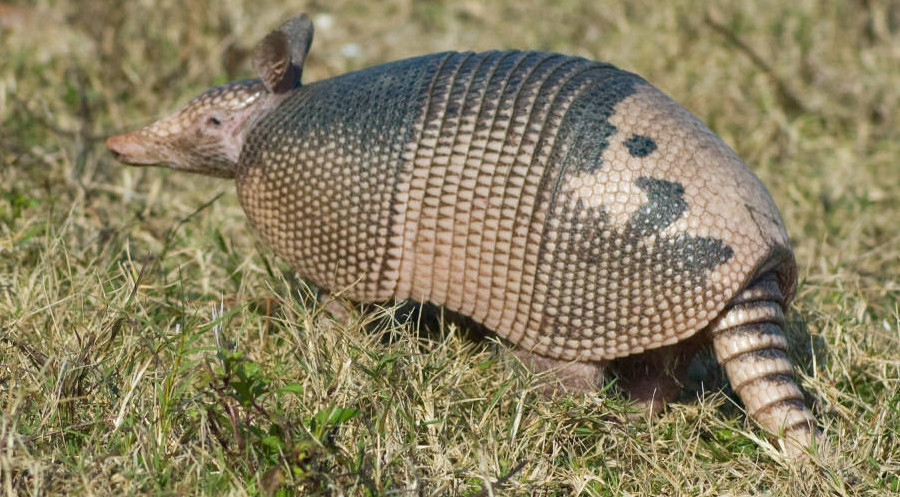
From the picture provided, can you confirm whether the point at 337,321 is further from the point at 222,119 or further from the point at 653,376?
the point at 653,376

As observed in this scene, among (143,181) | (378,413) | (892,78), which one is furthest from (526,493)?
(892,78)

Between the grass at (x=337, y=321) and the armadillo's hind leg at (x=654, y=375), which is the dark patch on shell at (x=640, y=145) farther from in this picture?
the grass at (x=337, y=321)

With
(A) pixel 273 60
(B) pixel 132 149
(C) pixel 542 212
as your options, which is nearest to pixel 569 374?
(C) pixel 542 212

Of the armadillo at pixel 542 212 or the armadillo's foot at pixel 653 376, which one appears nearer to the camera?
the armadillo at pixel 542 212

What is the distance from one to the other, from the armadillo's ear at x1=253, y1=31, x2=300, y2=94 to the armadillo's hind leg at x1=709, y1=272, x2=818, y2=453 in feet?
7.91

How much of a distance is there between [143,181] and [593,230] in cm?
384

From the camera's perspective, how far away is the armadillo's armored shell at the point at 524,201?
3.91 metres

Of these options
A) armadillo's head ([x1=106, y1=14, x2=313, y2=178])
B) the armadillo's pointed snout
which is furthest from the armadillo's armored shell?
the armadillo's pointed snout

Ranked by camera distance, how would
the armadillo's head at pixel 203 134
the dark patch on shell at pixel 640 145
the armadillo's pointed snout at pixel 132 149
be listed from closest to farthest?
the dark patch on shell at pixel 640 145 < the armadillo's head at pixel 203 134 < the armadillo's pointed snout at pixel 132 149

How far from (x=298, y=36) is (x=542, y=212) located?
71.5 inches

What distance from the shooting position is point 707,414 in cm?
434

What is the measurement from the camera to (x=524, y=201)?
13.4ft

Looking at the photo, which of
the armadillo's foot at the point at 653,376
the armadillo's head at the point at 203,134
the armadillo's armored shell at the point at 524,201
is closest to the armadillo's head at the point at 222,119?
the armadillo's head at the point at 203,134

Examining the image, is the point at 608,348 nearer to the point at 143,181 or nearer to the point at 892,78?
the point at 143,181
